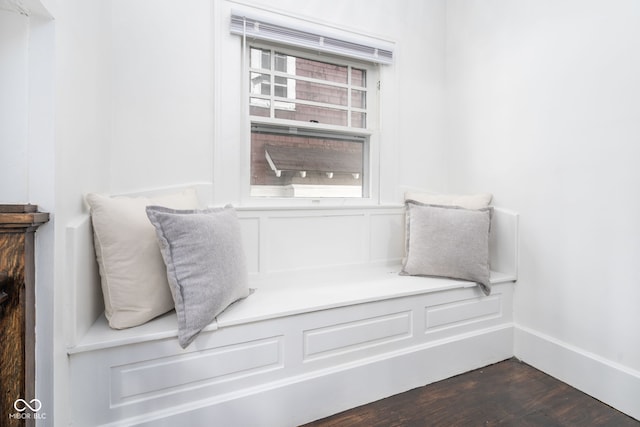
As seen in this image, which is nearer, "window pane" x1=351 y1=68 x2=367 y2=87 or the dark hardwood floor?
the dark hardwood floor

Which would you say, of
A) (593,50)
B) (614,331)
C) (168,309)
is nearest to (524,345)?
(614,331)

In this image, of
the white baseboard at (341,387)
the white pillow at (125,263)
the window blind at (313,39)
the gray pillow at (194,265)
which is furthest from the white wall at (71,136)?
the window blind at (313,39)

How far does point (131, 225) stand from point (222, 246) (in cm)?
38

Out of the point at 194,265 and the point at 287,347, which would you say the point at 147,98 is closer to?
the point at 194,265

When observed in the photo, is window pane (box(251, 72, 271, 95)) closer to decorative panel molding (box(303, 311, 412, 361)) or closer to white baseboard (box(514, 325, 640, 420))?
decorative panel molding (box(303, 311, 412, 361))

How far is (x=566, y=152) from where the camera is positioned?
1863mm

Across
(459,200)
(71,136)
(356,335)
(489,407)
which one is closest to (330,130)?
(459,200)

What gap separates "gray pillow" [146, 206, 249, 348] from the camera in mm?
1306

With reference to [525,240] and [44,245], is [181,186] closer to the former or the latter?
[44,245]

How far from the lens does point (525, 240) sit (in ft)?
6.93

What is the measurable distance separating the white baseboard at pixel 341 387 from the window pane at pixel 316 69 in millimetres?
1874

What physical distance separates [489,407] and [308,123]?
1951 mm

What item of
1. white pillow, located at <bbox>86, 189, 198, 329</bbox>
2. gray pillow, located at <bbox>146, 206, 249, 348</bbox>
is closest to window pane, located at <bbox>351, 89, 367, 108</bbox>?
gray pillow, located at <bbox>146, 206, 249, 348</bbox>

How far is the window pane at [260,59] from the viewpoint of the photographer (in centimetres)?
212
